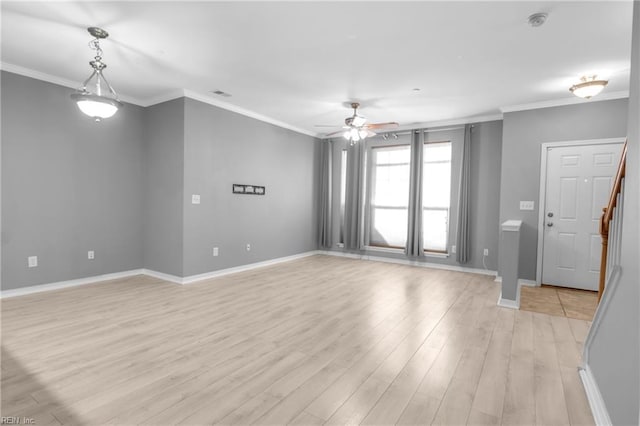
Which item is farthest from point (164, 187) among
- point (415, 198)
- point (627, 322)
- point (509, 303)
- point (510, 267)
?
point (627, 322)

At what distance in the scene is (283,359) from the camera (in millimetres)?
2584

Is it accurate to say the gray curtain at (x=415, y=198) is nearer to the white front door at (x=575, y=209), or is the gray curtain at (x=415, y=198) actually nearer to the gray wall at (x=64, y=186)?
Answer: the white front door at (x=575, y=209)

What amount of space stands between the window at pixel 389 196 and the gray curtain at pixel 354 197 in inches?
9.7

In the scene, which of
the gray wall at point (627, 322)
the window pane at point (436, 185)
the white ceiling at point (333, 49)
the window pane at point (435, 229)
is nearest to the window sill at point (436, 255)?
the window pane at point (435, 229)

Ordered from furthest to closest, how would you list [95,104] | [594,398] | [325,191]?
[325,191], [95,104], [594,398]

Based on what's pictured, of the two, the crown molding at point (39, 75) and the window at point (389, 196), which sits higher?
the crown molding at point (39, 75)

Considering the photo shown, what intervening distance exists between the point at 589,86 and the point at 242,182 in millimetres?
5177

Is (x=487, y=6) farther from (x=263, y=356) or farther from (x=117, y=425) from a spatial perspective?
(x=117, y=425)

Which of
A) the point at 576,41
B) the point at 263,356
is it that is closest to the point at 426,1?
the point at 576,41

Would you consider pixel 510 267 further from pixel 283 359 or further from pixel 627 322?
pixel 283 359

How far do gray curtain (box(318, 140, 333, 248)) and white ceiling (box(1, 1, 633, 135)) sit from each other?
8.69 feet

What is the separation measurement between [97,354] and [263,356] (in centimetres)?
134

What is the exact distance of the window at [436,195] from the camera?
636 centimetres

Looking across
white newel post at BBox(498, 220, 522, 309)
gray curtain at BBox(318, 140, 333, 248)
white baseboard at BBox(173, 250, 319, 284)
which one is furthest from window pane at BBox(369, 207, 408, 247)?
white newel post at BBox(498, 220, 522, 309)
